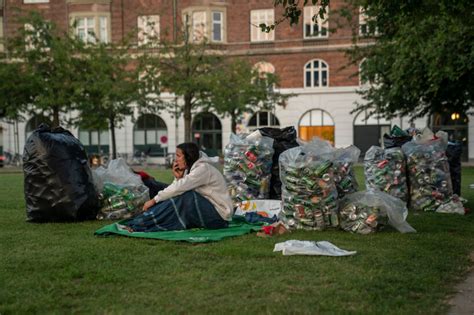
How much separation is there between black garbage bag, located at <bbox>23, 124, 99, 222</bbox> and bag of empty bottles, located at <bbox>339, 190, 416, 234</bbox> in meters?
3.86

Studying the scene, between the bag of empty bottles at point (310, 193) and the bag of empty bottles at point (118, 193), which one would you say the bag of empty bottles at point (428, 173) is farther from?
the bag of empty bottles at point (118, 193)

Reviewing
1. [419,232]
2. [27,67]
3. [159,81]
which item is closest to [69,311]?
[419,232]

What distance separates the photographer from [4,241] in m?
7.86

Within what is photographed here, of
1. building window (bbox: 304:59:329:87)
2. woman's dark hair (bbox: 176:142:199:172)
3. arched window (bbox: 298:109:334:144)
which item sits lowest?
woman's dark hair (bbox: 176:142:199:172)

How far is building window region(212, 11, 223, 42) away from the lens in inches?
1657

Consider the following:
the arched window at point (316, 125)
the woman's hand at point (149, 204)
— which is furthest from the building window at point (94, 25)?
the woman's hand at point (149, 204)

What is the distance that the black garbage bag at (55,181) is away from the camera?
966cm

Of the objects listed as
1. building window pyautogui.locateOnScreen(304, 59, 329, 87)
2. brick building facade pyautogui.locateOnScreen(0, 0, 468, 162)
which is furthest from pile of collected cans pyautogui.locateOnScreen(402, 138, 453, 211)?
building window pyautogui.locateOnScreen(304, 59, 329, 87)

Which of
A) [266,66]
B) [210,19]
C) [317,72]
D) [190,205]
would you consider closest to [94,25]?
[210,19]

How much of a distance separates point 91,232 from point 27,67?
87.4 ft

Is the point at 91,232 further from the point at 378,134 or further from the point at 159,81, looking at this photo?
the point at 378,134

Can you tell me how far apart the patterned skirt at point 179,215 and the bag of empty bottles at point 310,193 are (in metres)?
1.04

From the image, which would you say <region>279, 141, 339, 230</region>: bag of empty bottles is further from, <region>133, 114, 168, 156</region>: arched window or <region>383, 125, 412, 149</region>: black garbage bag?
<region>133, 114, 168, 156</region>: arched window

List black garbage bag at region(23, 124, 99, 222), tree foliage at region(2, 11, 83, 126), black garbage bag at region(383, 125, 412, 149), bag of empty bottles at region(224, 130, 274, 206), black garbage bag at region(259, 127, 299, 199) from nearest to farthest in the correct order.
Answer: black garbage bag at region(23, 124, 99, 222) < bag of empty bottles at region(224, 130, 274, 206) < black garbage bag at region(259, 127, 299, 199) < black garbage bag at region(383, 125, 412, 149) < tree foliage at region(2, 11, 83, 126)
